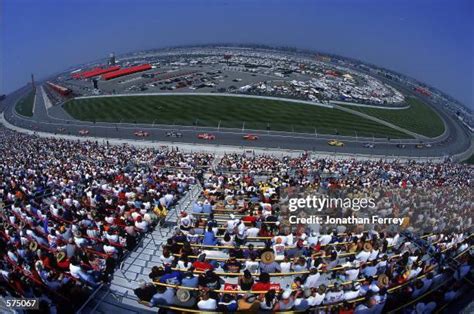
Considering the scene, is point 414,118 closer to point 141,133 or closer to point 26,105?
point 141,133

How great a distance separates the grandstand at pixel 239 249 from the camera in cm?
1070

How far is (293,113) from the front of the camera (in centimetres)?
7288

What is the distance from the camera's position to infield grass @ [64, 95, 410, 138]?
64.9 m

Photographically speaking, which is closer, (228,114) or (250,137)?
(250,137)

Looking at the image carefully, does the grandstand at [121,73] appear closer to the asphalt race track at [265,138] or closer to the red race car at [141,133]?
the asphalt race track at [265,138]

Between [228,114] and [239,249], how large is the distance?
59.0 meters

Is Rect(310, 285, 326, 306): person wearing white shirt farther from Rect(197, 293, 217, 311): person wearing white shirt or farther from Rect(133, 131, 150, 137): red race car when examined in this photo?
Rect(133, 131, 150, 137): red race car

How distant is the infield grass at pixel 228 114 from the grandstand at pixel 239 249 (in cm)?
4218

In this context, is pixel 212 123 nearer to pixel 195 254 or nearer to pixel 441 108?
pixel 195 254

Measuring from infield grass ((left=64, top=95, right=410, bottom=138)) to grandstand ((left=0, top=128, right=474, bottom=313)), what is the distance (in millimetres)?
42177

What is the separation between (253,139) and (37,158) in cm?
3073

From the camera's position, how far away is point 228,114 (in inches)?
2795

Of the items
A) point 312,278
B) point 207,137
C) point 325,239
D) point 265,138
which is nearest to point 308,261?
point 312,278

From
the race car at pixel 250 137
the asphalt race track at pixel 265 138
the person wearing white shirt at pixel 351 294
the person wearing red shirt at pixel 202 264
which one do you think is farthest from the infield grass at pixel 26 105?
the person wearing white shirt at pixel 351 294
